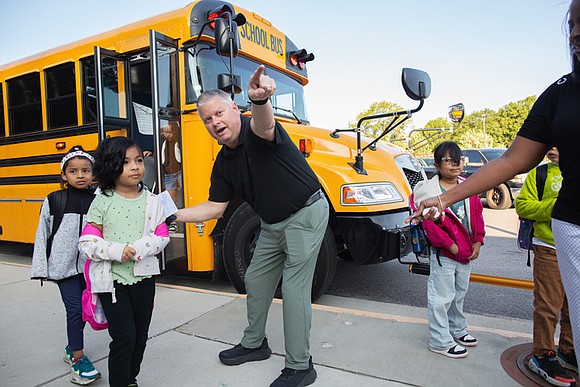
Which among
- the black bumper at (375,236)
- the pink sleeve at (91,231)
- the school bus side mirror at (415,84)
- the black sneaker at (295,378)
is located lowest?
the black sneaker at (295,378)

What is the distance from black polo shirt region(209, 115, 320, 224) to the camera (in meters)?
2.16

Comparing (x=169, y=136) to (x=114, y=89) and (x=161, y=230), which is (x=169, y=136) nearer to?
(x=114, y=89)

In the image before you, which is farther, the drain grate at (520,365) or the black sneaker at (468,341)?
the black sneaker at (468,341)

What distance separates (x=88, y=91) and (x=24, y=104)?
140 centimetres

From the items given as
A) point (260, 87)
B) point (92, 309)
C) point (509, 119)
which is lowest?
point (92, 309)

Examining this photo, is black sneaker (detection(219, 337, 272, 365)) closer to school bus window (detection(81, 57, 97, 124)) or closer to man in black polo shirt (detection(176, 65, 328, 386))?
man in black polo shirt (detection(176, 65, 328, 386))

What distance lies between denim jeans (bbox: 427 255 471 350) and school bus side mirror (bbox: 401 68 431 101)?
1149mm

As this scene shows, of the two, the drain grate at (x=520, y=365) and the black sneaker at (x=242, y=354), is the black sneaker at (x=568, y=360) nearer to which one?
the drain grate at (x=520, y=365)

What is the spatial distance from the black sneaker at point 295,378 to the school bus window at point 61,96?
→ 3792mm

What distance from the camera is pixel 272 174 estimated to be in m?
2.19

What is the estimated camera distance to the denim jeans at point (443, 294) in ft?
8.23

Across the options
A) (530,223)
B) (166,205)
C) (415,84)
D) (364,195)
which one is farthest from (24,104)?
(530,223)

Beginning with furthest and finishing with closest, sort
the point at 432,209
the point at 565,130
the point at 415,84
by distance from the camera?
the point at 415,84, the point at 432,209, the point at 565,130

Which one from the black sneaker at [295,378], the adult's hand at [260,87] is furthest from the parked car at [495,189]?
the adult's hand at [260,87]
